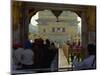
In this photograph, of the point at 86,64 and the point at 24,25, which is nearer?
the point at 24,25

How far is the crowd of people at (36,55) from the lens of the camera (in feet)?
5.80

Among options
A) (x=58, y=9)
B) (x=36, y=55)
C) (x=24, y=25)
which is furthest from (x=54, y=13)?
(x=36, y=55)

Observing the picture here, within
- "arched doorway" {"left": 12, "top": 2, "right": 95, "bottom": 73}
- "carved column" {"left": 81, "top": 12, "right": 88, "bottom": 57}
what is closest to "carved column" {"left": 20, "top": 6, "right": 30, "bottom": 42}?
"arched doorway" {"left": 12, "top": 2, "right": 95, "bottom": 73}

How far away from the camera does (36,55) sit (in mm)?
1819

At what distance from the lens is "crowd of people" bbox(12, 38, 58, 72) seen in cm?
177

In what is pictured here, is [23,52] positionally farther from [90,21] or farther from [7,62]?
[90,21]

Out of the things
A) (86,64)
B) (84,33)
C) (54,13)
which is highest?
(54,13)

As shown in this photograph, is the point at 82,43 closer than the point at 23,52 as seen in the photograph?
No

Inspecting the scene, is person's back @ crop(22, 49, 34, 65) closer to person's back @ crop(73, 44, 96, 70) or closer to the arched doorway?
the arched doorway

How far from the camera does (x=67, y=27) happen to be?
1887 millimetres

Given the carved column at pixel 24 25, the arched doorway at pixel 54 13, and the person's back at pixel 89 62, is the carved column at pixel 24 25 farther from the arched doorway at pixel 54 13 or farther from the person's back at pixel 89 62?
the person's back at pixel 89 62

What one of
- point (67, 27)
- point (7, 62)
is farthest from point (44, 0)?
point (7, 62)

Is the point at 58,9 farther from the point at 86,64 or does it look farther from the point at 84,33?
the point at 86,64

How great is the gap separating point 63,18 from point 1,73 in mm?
653
